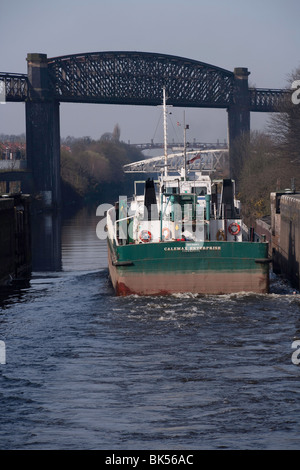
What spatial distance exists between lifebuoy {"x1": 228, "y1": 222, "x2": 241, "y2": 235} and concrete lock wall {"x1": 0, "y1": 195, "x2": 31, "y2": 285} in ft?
40.2

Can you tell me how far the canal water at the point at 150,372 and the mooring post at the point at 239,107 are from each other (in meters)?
111

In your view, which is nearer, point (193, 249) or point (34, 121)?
point (193, 249)

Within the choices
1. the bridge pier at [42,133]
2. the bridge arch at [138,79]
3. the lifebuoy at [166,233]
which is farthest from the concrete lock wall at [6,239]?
the bridge arch at [138,79]

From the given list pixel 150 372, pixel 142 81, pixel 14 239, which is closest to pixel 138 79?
pixel 142 81

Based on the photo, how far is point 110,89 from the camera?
151m

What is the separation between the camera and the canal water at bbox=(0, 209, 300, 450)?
18.2 metres

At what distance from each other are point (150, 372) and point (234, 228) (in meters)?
14.1

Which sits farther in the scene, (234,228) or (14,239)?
(14,239)


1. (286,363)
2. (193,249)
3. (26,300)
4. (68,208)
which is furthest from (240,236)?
(68,208)

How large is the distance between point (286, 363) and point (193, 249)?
33.0ft

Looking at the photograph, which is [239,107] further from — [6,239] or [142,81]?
[6,239]

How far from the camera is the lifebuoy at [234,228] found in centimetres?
3597
